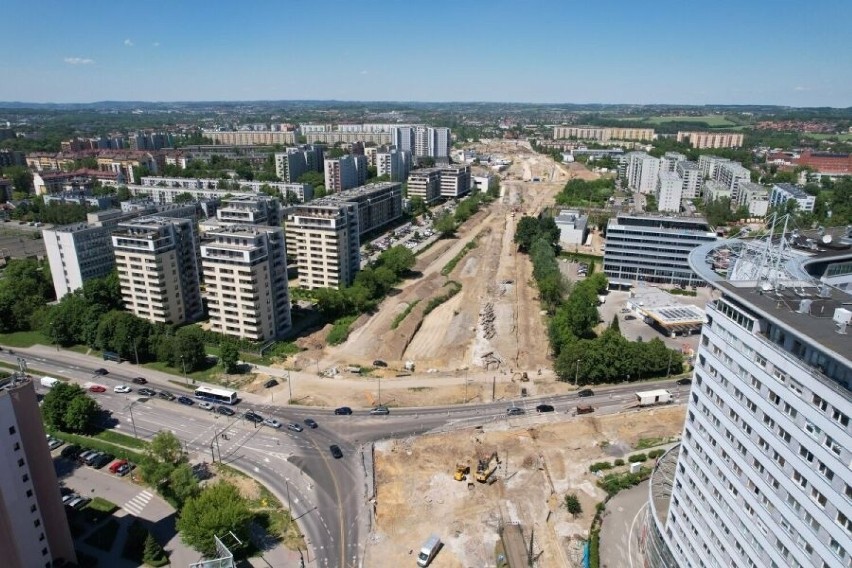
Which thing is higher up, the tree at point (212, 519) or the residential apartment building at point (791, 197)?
the residential apartment building at point (791, 197)

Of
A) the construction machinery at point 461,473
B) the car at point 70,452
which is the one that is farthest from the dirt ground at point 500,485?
the car at point 70,452

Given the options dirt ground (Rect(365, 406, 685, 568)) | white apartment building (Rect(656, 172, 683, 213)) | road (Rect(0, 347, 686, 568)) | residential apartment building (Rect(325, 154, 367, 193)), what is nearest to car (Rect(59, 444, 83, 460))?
road (Rect(0, 347, 686, 568))

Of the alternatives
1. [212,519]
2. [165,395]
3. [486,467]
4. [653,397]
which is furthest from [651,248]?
[212,519]

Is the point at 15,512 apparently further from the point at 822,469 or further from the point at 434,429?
the point at 822,469

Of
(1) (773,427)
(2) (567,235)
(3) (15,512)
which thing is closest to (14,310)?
(3) (15,512)

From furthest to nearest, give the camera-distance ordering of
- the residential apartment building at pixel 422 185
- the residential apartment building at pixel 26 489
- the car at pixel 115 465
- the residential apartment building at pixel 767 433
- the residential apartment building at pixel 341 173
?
the residential apartment building at pixel 341 173, the residential apartment building at pixel 422 185, the car at pixel 115 465, the residential apartment building at pixel 26 489, the residential apartment building at pixel 767 433

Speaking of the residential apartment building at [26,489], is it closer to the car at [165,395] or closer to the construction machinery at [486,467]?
the car at [165,395]
